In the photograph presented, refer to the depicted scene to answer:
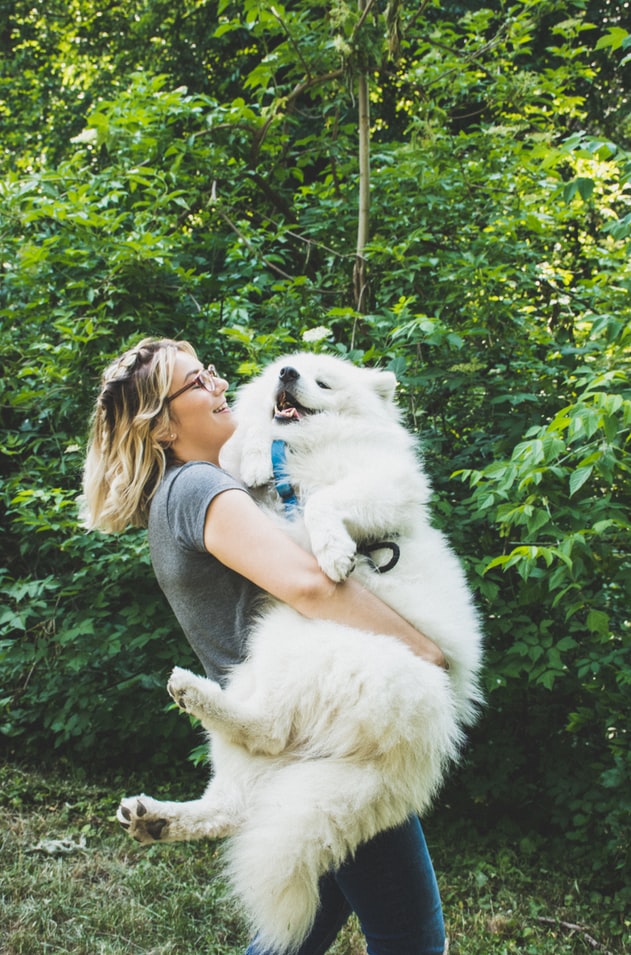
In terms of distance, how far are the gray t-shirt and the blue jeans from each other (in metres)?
0.51

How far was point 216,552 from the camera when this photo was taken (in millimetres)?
1559

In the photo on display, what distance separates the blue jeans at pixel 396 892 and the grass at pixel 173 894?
62.1 inches

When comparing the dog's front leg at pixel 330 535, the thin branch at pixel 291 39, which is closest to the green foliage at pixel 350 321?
the thin branch at pixel 291 39

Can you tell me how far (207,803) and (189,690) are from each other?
0.27 m

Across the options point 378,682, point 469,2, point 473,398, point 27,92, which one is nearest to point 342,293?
point 473,398

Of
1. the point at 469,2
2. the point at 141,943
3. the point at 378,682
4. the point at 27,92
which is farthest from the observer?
the point at 27,92

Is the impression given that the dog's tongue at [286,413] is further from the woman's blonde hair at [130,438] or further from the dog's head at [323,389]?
the woman's blonde hair at [130,438]

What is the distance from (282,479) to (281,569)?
476 mm

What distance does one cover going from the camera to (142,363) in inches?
73.8

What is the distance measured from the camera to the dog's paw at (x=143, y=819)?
1.42m

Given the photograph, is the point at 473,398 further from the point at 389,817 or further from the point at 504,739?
the point at 389,817

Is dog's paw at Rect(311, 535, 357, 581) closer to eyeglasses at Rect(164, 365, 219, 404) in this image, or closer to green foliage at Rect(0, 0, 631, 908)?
eyeglasses at Rect(164, 365, 219, 404)

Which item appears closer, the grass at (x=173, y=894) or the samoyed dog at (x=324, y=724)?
the samoyed dog at (x=324, y=724)

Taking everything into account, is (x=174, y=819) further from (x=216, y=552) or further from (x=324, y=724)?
(x=216, y=552)
